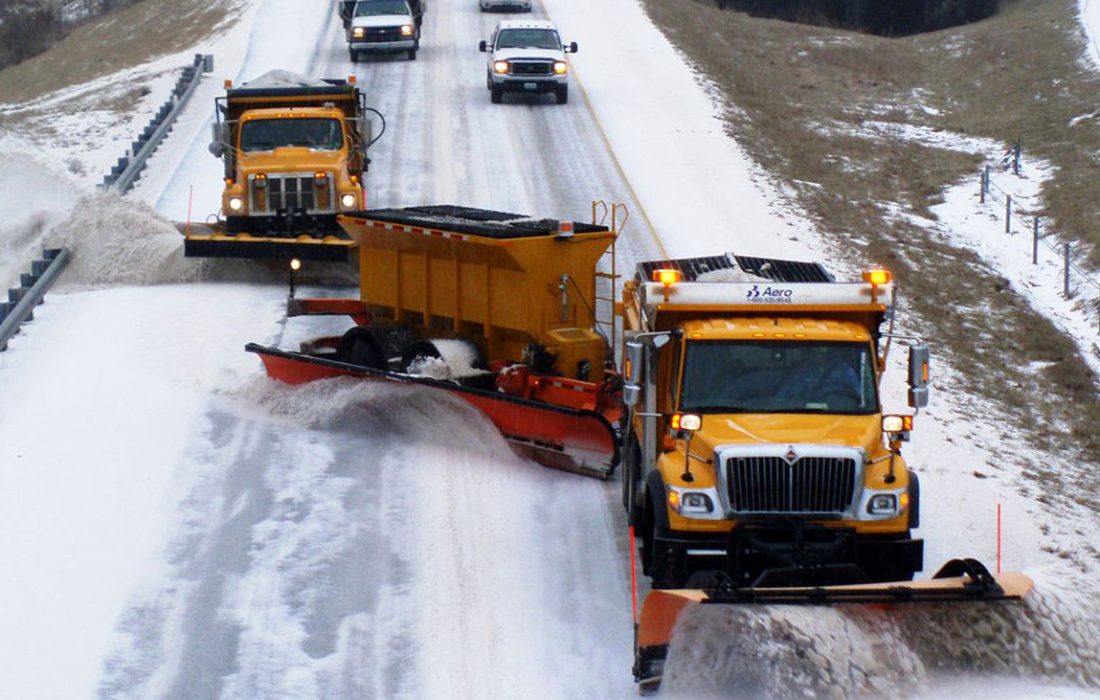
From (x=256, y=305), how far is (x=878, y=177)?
16.5 metres

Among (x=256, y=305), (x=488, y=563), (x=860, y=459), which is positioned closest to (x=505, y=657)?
(x=488, y=563)

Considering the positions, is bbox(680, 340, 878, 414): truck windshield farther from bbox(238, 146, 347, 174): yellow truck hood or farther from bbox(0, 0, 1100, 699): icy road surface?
bbox(238, 146, 347, 174): yellow truck hood

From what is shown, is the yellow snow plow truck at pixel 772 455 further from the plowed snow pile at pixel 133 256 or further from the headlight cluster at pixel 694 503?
the plowed snow pile at pixel 133 256

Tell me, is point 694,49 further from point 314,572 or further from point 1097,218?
point 314,572

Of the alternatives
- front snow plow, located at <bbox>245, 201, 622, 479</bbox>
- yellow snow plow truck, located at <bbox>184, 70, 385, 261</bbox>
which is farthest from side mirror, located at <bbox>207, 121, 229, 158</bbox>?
front snow plow, located at <bbox>245, 201, 622, 479</bbox>

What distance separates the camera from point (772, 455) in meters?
10.3

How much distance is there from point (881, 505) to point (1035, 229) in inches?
732

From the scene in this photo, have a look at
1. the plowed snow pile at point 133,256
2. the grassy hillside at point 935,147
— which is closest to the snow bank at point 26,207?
the plowed snow pile at point 133,256

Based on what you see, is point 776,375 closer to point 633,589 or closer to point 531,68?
point 633,589

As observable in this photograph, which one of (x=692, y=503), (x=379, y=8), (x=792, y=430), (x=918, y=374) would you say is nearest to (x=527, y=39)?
(x=379, y=8)

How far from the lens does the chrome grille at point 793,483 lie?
10.4m

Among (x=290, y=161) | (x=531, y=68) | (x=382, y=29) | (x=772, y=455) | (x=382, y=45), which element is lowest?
(x=772, y=455)

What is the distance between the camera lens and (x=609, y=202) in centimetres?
2667

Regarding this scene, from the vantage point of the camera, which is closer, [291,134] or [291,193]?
[291,193]
